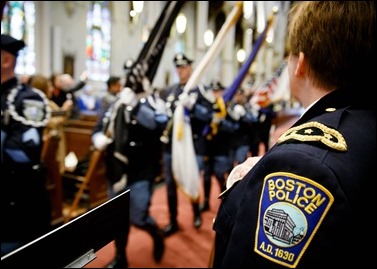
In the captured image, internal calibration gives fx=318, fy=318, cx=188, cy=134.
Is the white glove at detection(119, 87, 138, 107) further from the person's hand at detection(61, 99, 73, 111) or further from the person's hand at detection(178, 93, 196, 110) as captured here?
the person's hand at detection(61, 99, 73, 111)

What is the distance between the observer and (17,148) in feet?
7.18

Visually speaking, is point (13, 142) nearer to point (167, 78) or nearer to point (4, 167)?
point (4, 167)

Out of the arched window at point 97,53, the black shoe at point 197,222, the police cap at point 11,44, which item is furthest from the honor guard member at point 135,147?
the arched window at point 97,53

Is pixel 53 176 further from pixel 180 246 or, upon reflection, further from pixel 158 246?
pixel 180 246

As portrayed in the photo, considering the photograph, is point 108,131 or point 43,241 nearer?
point 43,241

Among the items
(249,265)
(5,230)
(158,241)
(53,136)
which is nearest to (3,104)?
(5,230)

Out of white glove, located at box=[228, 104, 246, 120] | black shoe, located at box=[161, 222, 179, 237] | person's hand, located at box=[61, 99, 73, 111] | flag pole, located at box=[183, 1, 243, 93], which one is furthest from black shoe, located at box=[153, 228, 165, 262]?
person's hand, located at box=[61, 99, 73, 111]

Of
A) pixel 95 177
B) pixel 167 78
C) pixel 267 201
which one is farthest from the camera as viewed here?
pixel 167 78

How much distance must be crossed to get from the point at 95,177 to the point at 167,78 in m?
10.3

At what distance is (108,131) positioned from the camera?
3041 millimetres

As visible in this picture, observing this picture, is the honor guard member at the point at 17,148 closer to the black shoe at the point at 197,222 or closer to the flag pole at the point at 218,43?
the flag pole at the point at 218,43

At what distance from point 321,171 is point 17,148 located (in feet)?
6.89

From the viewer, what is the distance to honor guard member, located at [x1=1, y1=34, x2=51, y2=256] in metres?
2.18

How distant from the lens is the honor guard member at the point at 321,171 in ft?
2.21
